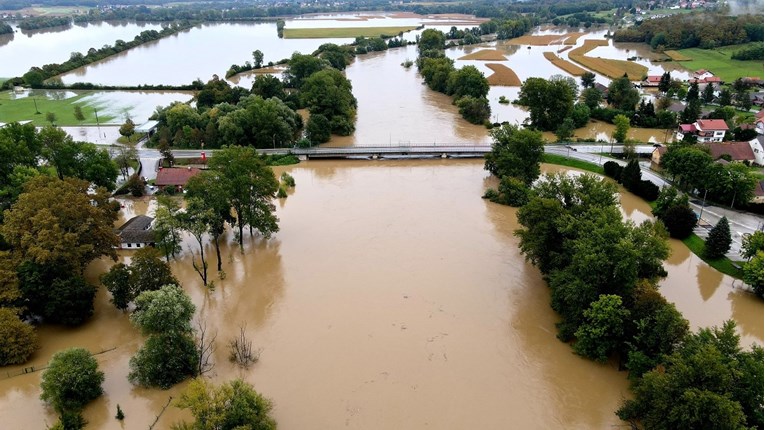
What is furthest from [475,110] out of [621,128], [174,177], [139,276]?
[139,276]

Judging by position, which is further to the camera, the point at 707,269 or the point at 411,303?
the point at 707,269

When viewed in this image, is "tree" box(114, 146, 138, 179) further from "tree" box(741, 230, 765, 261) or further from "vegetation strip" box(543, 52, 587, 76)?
"vegetation strip" box(543, 52, 587, 76)

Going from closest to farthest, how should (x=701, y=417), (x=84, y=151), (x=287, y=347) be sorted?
(x=701, y=417) < (x=287, y=347) < (x=84, y=151)

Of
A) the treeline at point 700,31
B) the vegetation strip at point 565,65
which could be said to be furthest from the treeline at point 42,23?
the treeline at point 700,31

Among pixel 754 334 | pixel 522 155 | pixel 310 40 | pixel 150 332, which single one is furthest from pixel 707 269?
pixel 310 40

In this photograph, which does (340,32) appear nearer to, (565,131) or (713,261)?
(565,131)

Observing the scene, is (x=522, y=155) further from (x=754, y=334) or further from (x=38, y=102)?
(x=38, y=102)
